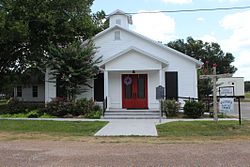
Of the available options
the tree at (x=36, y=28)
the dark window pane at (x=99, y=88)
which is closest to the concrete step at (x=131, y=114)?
the dark window pane at (x=99, y=88)

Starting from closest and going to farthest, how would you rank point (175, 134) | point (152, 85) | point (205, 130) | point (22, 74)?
1. point (175, 134)
2. point (205, 130)
3. point (152, 85)
4. point (22, 74)

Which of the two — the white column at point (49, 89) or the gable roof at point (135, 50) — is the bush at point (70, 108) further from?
the gable roof at point (135, 50)

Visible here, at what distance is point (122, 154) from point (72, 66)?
1289cm

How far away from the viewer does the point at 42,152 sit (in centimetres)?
928

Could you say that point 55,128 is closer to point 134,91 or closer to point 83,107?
point 83,107

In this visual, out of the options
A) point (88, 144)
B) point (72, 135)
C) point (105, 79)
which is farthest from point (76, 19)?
point (88, 144)

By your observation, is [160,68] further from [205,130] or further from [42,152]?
[42,152]

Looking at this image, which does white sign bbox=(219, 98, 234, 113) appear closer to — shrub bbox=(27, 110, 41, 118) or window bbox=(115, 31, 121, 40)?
window bbox=(115, 31, 121, 40)

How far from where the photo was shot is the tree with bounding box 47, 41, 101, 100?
20734 mm

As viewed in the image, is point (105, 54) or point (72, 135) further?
point (105, 54)

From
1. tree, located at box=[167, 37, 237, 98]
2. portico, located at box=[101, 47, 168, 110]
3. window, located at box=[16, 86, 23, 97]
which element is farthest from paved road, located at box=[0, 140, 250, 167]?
tree, located at box=[167, 37, 237, 98]

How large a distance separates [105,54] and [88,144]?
43.8 feet

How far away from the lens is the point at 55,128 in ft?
49.3

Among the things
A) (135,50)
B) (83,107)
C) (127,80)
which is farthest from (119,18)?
(83,107)
